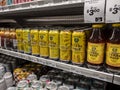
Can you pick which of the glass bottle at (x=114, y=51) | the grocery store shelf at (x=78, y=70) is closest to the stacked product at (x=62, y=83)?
the grocery store shelf at (x=78, y=70)

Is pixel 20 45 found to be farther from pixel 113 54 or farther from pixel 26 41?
pixel 113 54

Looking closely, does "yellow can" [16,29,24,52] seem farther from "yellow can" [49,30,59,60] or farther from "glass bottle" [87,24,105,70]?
"glass bottle" [87,24,105,70]

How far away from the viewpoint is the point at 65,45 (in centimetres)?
89

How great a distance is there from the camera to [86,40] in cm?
84

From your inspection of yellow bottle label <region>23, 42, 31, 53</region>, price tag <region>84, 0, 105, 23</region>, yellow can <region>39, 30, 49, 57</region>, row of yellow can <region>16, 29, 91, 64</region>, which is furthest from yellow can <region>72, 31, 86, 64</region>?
yellow bottle label <region>23, 42, 31, 53</region>

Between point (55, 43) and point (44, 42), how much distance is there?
0.10 metres

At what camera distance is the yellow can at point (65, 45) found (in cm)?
87

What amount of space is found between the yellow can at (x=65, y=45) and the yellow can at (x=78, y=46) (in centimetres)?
4

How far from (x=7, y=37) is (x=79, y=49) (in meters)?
0.77

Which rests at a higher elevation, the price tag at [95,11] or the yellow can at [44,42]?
the price tag at [95,11]

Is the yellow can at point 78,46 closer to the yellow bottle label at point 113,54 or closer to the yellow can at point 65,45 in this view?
the yellow can at point 65,45

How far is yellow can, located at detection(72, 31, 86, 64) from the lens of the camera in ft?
2.67

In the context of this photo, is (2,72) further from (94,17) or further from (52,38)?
(94,17)

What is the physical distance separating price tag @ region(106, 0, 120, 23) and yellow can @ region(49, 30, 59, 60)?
36 centimetres
